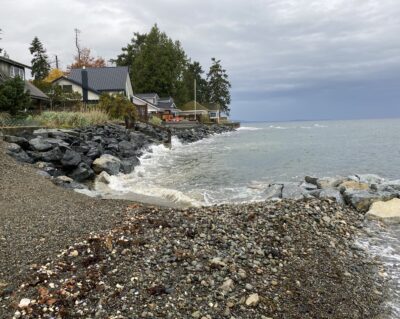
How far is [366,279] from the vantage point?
5.79 meters

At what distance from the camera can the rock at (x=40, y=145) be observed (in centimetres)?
1496

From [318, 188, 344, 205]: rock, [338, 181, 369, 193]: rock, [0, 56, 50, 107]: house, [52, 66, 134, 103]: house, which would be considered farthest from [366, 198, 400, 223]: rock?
[52, 66, 134, 103]: house

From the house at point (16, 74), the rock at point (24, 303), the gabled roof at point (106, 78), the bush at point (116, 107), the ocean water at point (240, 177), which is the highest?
the gabled roof at point (106, 78)

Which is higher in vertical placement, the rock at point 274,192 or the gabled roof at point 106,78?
the gabled roof at point 106,78

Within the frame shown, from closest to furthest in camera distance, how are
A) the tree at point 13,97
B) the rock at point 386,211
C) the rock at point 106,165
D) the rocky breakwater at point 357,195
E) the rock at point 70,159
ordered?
the rock at point 386,211 < the rocky breakwater at point 357,195 < the rock at point 70,159 < the rock at point 106,165 < the tree at point 13,97

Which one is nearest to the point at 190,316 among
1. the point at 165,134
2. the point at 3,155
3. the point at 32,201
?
the point at 32,201

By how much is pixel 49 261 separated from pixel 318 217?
18.0 ft

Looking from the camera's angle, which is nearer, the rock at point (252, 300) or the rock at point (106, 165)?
the rock at point (252, 300)

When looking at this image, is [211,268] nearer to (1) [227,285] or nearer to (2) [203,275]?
(2) [203,275]

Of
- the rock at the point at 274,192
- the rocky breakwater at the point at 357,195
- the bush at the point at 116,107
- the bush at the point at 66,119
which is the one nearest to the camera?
the rocky breakwater at the point at 357,195

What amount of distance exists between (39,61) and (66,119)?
56.5 metres

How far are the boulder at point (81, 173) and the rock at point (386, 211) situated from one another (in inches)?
391

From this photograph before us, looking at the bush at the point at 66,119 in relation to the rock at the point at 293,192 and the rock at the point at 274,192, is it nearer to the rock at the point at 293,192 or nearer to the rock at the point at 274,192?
the rock at the point at 274,192

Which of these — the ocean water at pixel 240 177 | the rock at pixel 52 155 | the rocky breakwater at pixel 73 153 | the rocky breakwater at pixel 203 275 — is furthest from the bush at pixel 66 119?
the rocky breakwater at pixel 203 275
